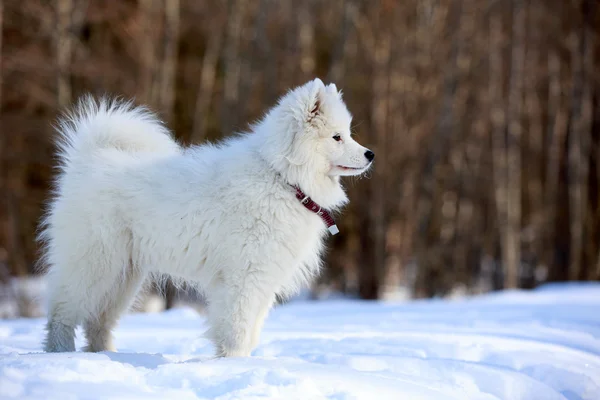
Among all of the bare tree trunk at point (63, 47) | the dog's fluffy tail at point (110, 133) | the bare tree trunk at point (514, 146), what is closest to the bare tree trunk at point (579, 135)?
the bare tree trunk at point (514, 146)

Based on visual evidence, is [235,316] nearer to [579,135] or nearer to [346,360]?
[346,360]

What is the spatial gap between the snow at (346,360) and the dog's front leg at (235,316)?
0.16 meters

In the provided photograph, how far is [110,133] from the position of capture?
5.18m

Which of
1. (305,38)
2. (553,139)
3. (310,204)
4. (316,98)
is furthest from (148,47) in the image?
(553,139)

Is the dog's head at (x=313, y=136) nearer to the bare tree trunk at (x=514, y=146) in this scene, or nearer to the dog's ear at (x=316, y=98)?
the dog's ear at (x=316, y=98)

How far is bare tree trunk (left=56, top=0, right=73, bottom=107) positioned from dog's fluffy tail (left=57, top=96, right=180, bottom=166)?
265 inches

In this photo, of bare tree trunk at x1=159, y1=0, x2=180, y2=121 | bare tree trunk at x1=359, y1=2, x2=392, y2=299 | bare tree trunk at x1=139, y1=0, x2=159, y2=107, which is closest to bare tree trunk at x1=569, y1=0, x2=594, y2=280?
bare tree trunk at x1=359, y1=2, x2=392, y2=299

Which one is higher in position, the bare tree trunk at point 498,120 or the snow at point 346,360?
the bare tree trunk at point 498,120

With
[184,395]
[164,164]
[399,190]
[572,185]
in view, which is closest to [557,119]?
[572,185]

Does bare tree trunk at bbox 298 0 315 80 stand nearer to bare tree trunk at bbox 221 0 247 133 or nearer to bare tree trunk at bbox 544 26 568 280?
bare tree trunk at bbox 221 0 247 133

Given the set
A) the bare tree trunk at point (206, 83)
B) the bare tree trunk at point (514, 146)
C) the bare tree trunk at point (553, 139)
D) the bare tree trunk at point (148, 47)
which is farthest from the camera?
the bare tree trunk at point (553, 139)

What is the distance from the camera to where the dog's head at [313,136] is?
4660 mm

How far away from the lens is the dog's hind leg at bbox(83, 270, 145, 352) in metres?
4.99

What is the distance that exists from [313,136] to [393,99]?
34.8 ft
